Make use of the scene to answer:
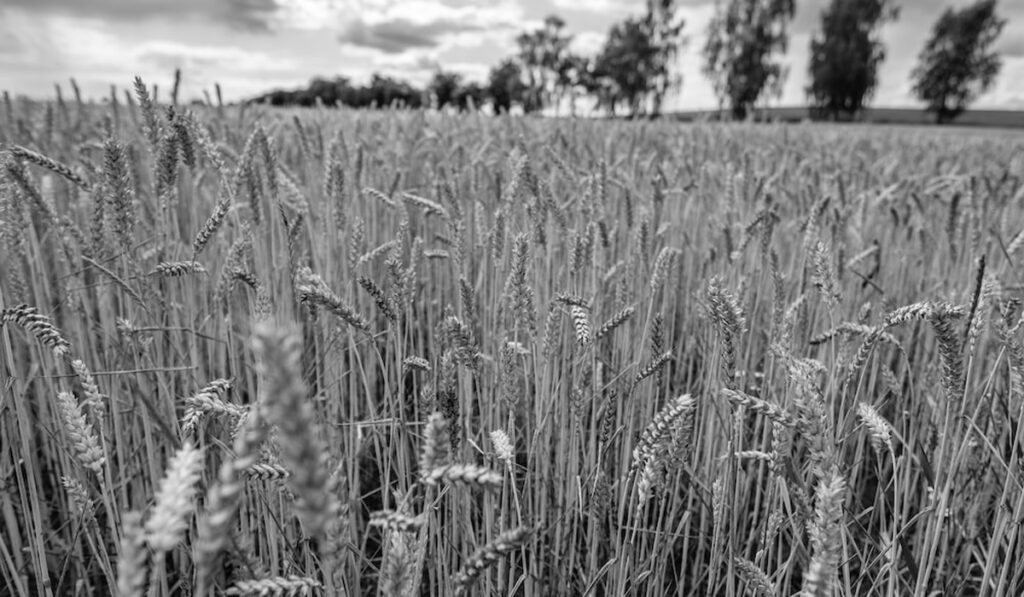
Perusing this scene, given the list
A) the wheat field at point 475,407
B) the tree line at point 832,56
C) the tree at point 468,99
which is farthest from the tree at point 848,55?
the wheat field at point 475,407

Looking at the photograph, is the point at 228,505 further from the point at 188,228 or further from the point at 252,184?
the point at 188,228

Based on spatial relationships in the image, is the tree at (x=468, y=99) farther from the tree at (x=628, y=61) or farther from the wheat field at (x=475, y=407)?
the tree at (x=628, y=61)

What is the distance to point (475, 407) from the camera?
6.60 feet

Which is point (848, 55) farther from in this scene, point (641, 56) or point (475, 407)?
point (475, 407)

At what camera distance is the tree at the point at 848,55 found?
46.1 metres

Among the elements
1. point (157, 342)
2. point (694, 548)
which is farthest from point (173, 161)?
point (694, 548)

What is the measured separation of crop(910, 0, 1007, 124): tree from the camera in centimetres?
4547

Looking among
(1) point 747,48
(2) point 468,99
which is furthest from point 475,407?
(1) point 747,48

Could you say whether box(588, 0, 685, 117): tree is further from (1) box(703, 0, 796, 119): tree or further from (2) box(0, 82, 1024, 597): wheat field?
(2) box(0, 82, 1024, 597): wheat field

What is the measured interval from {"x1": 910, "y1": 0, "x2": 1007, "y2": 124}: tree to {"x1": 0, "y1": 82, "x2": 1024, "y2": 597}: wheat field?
54047mm

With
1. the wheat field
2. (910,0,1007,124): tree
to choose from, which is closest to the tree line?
(910,0,1007,124): tree

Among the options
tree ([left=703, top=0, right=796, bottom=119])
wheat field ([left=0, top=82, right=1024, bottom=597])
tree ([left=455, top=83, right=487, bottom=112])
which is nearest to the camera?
wheat field ([left=0, top=82, right=1024, bottom=597])

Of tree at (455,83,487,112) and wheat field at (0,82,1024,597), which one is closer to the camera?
wheat field at (0,82,1024,597)

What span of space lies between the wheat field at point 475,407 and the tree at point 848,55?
5127 cm
